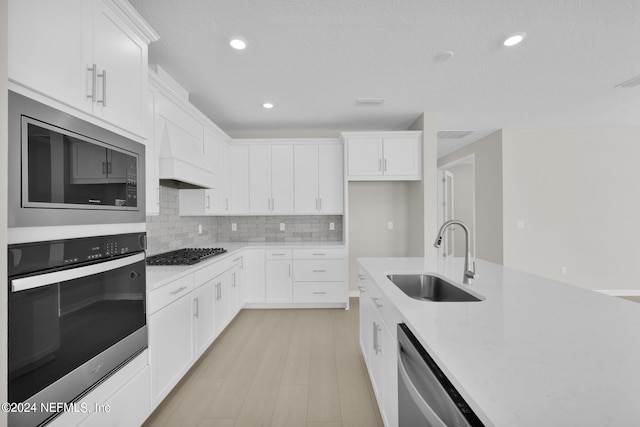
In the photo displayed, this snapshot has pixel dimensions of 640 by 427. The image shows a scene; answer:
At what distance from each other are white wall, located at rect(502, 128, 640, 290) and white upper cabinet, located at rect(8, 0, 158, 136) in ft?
16.9

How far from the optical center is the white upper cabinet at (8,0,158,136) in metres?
0.97

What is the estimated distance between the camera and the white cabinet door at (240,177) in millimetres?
4148

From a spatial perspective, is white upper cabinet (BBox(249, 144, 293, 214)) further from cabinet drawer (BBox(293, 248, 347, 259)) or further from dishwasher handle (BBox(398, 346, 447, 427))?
dishwasher handle (BBox(398, 346, 447, 427))

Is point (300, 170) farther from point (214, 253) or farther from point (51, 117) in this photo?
point (51, 117)

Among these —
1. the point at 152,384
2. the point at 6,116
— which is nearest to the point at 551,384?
the point at 6,116

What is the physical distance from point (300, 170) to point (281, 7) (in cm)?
240

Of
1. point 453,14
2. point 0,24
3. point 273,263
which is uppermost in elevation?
point 453,14

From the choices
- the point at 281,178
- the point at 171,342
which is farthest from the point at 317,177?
the point at 171,342

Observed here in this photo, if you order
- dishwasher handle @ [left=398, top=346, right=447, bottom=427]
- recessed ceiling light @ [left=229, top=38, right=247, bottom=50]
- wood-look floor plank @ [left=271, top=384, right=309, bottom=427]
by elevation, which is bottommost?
wood-look floor plank @ [left=271, top=384, right=309, bottom=427]

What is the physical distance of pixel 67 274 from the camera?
1.11 metres

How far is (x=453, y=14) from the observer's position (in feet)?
6.30

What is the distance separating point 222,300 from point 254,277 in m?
0.88

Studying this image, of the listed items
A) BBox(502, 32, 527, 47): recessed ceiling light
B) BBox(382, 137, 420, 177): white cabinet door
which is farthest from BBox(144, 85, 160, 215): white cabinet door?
BBox(382, 137, 420, 177): white cabinet door

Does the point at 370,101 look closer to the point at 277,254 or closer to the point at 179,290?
the point at 277,254
